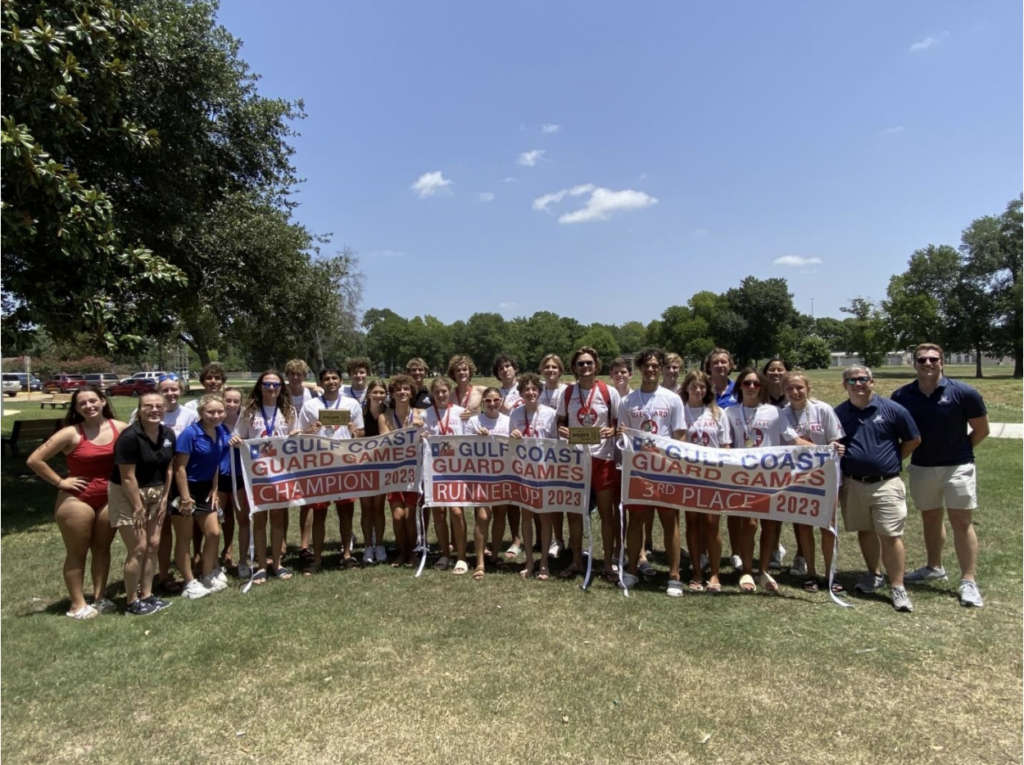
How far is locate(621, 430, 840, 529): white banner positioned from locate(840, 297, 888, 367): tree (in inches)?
2080

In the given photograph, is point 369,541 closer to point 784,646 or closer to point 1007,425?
point 784,646

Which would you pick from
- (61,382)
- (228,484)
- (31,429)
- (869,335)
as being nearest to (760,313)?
(869,335)

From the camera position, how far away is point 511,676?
4.14 metres

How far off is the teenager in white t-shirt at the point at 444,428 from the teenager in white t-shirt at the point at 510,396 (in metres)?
0.59

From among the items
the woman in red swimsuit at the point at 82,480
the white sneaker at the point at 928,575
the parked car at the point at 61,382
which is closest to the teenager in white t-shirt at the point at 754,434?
the white sneaker at the point at 928,575

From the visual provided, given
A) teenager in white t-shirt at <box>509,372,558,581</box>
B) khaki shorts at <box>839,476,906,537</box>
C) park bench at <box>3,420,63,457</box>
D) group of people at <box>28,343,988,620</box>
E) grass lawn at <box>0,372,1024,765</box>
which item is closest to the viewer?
grass lawn at <box>0,372,1024,765</box>

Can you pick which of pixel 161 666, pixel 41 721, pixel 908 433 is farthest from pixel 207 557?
pixel 908 433

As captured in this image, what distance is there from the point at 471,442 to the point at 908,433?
13.4ft

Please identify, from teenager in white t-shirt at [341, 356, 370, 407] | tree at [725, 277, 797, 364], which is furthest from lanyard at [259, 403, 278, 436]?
tree at [725, 277, 797, 364]

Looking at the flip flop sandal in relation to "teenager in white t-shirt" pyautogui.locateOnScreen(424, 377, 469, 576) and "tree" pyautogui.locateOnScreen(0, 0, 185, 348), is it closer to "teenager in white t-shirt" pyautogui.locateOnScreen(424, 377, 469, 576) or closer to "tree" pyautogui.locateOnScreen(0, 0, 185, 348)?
"teenager in white t-shirt" pyautogui.locateOnScreen(424, 377, 469, 576)

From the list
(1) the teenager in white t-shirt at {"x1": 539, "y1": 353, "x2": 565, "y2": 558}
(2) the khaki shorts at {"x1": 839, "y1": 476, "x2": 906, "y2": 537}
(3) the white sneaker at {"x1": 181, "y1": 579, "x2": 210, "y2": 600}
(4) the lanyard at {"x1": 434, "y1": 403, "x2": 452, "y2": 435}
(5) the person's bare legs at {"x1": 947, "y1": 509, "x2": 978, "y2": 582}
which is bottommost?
(3) the white sneaker at {"x1": 181, "y1": 579, "x2": 210, "y2": 600}

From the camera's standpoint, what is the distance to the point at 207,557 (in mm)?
5836

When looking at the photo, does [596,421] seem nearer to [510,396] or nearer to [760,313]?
[510,396]

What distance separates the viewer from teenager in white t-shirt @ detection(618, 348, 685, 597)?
5.78 meters
